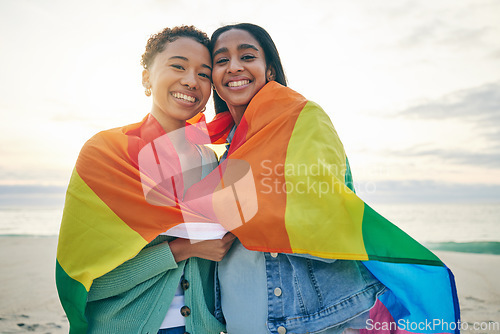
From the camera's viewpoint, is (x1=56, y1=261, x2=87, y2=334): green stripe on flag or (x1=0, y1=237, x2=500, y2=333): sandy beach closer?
(x1=56, y1=261, x2=87, y2=334): green stripe on flag

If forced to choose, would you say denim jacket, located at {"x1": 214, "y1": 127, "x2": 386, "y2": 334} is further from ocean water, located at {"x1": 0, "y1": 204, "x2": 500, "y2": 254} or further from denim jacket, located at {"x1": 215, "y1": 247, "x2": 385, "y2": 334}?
ocean water, located at {"x1": 0, "y1": 204, "x2": 500, "y2": 254}

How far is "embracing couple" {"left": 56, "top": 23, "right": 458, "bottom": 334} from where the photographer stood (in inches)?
63.2

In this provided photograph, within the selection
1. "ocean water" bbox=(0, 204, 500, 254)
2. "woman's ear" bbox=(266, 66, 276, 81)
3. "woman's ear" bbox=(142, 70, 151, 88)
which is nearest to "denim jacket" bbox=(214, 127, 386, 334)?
"woman's ear" bbox=(266, 66, 276, 81)

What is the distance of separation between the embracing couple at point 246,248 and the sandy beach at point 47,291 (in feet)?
Answer: 9.57

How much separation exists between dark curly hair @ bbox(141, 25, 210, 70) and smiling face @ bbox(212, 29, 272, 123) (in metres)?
0.11

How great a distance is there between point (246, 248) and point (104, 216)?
685 mm

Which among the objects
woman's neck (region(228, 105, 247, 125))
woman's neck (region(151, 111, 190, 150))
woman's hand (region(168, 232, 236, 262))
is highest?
woman's neck (region(228, 105, 247, 125))

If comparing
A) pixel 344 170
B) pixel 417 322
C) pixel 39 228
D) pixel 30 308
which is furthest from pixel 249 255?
pixel 39 228

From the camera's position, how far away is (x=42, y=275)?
6.27 metres

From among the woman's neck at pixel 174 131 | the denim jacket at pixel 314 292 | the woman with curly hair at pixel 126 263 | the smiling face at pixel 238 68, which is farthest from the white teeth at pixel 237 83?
the denim jacket at pixel 314 292

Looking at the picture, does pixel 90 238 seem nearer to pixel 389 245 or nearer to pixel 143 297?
pixel 143 297

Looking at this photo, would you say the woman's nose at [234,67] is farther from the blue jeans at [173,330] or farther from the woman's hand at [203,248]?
the blue jeans at [173,330]

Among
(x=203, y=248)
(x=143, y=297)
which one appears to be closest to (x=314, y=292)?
(x=203, y=248)

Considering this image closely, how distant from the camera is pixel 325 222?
158 centimetres
